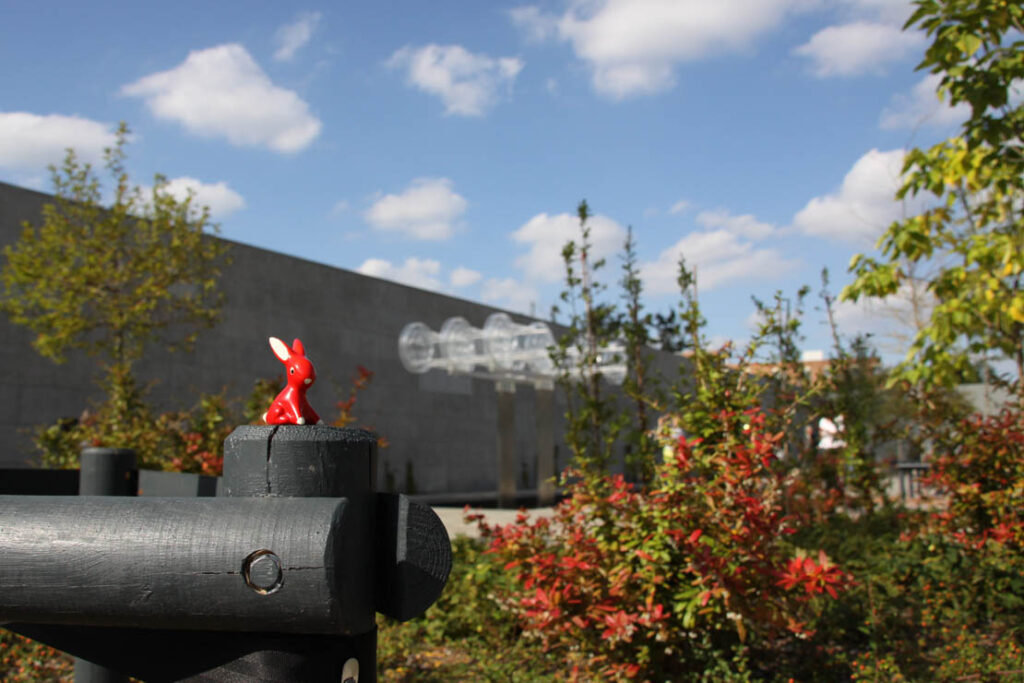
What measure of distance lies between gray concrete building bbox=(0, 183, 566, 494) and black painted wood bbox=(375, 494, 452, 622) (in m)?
11.2

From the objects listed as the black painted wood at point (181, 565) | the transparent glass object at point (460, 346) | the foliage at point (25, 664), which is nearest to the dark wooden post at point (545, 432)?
the transparent glass object at point (460, 346)

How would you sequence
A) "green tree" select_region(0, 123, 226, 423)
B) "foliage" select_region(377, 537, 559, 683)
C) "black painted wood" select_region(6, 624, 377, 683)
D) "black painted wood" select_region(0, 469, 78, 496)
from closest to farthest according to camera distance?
"black painted wood" select_region(6, 624, 377, 683), "black painted wood" select_region(0, 469, 78, 496), "foliage" select_region(377, 537, 559, 683), "green tree" select_region(0, 123, 226, 423)

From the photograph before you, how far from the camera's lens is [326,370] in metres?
18.6

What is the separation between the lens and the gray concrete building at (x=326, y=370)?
13312mm

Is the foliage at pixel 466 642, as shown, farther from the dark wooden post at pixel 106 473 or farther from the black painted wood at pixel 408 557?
the black painted wood at pixel 408 557

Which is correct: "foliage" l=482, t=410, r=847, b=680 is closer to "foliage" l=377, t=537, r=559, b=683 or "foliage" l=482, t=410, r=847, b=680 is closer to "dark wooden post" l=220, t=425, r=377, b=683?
"foliage" l=377, t=537, r=559, b=683

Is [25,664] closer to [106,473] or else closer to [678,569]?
[106,473]

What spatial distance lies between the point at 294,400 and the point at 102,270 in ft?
40.1

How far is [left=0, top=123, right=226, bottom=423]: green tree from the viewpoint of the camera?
1204 centimetres

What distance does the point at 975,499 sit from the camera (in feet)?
18.9

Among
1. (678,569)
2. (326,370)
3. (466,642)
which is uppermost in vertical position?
(326,370)

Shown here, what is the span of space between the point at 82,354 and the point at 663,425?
1240 centimetres

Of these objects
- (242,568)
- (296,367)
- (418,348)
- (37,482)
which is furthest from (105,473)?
(418,348)

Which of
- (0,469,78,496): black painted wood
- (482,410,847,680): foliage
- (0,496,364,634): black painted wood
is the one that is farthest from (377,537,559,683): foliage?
(0,496,364,634): black painted wood
